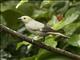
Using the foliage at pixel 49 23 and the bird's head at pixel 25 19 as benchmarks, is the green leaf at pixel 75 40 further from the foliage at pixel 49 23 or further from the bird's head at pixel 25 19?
the bird's head at pixel 25 19

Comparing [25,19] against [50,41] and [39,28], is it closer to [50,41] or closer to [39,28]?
[39,28]

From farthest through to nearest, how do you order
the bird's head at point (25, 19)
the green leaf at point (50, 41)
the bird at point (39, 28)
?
1. the bird's head at point (25, 19)
2. the bird at point (39, 28)
3. the green leaf at point (50, 41)

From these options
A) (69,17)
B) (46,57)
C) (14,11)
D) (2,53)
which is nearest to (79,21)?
(69,17)

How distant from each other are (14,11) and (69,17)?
93cm

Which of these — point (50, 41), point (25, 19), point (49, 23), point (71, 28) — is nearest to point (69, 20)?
point (71, 28)

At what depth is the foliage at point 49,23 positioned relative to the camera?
203cm

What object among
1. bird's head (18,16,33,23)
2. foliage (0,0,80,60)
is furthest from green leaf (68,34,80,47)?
bird's head (18,16,33,23)

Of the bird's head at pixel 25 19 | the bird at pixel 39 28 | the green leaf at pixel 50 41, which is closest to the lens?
the green leaf at pixel 50 41

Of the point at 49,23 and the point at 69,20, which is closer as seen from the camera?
the point at 69,20

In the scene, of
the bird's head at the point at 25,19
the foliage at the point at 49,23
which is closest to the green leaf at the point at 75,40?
the foliage at the point at 49,23

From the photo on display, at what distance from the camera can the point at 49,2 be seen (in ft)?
7.97

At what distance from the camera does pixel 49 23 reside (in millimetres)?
2393

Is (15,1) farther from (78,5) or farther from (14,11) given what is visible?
(78,5)

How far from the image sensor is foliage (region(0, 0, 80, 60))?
2.03m
